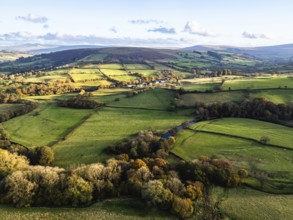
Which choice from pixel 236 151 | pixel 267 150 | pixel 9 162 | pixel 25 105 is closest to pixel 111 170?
pixel 9 162

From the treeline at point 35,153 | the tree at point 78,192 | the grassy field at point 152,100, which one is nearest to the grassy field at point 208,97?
the grassy field at point 152,100

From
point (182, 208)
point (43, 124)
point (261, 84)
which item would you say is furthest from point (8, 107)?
point (261, 84)

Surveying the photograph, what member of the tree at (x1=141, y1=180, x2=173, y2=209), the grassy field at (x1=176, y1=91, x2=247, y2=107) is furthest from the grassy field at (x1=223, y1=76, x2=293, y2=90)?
the tree at (x1=141, y1=180, x2=173, y2=209)

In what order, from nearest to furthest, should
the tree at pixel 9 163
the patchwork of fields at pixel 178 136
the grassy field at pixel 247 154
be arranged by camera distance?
the patchwork of fields at pixel 178 136 → the grassy field at pixel 247 154 → the tree at pixel 9 163

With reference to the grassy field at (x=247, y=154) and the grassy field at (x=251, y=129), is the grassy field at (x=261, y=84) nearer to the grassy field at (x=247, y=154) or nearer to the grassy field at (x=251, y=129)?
the grassy field at (x=251, y=129)

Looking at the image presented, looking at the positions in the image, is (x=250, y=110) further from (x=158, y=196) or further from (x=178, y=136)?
(x=158, y=196)

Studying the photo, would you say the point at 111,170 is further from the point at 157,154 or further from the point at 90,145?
the point at 90,145
